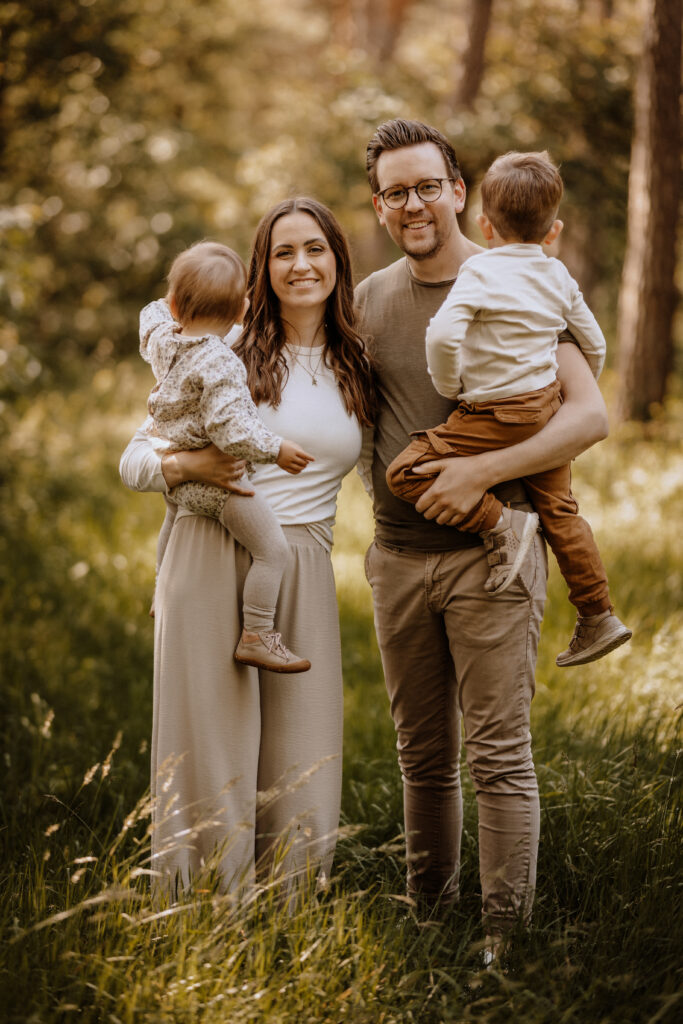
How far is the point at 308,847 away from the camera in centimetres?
288

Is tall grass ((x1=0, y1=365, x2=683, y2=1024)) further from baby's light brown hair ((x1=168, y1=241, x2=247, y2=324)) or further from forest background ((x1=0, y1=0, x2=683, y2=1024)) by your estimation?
baby's light brown hair ((x1=168, y1=241, x2=247, y2=324))

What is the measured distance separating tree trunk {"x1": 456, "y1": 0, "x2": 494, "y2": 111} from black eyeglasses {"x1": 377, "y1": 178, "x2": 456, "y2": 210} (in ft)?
32.1

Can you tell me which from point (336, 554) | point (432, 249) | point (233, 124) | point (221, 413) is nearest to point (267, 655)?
point (221, 413)

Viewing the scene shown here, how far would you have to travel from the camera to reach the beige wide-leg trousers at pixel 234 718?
280cm

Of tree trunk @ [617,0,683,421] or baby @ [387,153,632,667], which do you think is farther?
tree trunk @ [617,0,683,421]

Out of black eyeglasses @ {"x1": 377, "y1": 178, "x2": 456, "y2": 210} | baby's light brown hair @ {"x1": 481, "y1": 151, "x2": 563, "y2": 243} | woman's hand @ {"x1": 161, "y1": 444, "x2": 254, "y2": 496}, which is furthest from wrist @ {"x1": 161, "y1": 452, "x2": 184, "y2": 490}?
baby's light brown hair @ {"x1": 481, "y1": 151, "x2": 563, "y2": 243}

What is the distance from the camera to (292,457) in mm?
2637

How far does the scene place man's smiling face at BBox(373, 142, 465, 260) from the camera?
2836 millimetres

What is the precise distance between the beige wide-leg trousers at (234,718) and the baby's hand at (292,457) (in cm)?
30

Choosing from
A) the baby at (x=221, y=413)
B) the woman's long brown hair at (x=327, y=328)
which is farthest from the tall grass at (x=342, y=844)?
the woman's long brown hair at (x=327, y=328)

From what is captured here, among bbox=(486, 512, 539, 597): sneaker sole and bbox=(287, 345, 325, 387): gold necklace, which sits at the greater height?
bbox=(287, 345, 325, 387): gold necklace

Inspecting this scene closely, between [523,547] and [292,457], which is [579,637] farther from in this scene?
[292,457]

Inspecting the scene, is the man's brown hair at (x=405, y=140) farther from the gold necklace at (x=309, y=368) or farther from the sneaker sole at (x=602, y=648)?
the sneaker sole at (x=602, y=648)

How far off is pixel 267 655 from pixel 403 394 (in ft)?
2.95
